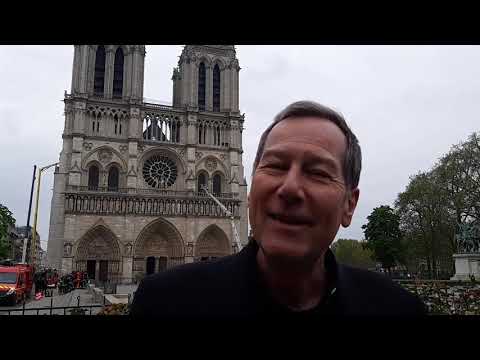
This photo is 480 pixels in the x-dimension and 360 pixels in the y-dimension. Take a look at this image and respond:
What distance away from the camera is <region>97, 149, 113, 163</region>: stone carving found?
99.8ft

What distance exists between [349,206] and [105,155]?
1238 inches

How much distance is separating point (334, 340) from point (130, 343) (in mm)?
442

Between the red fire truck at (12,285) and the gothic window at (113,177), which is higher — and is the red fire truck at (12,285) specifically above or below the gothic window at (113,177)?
below

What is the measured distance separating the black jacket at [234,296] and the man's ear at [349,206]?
0.64ft

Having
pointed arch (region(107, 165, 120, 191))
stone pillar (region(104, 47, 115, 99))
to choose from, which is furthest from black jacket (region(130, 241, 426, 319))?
stone pillar (region(104, 47, 115, 99))

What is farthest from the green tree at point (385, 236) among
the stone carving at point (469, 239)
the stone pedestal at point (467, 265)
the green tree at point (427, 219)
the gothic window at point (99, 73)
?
the gothic window at point (99, 73)

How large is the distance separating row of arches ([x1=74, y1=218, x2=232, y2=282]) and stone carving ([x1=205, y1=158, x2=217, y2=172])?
4.92 meters

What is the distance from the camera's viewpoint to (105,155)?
30625 mm

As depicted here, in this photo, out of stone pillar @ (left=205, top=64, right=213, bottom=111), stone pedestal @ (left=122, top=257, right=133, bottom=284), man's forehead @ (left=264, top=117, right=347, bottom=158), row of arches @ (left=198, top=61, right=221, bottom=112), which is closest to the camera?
man's forehead @ (left=264, top=117, right=347, bottom=158)

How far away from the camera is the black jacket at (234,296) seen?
43.0 inches

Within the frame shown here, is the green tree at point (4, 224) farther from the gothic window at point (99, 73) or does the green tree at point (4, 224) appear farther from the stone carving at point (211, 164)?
the stone carving at point (211, 164)

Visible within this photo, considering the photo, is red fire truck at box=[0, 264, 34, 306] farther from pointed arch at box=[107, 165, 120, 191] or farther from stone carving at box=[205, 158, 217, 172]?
stone carving at box=[205, 158, 217, 172]
